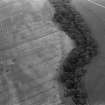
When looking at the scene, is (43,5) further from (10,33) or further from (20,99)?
(20,99)

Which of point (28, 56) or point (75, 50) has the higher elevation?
point (75, 50)

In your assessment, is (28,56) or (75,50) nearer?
(75,50)

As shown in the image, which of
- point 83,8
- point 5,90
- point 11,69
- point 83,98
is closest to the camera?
point 83,98

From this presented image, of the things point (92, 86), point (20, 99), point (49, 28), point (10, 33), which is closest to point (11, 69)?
point (20, 99)

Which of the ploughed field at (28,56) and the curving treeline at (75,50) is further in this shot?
the ploughed field at (28,56)
